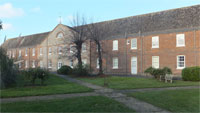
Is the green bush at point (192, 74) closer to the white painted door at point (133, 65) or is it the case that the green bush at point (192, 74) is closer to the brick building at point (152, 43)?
the brick building at point (152, 43)

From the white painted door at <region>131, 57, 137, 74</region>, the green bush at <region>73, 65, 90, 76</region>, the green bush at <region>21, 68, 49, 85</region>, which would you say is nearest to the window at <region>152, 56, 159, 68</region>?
the white painted door at <region>131, 57, 137, 74</region>

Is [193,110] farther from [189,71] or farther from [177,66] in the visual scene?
[177,66]

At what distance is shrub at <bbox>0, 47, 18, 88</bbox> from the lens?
12.0 meters

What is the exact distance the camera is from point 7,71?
12375 mm

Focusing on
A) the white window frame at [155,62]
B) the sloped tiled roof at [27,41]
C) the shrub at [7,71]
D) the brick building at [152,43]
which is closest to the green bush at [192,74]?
the brick building at [152,43]

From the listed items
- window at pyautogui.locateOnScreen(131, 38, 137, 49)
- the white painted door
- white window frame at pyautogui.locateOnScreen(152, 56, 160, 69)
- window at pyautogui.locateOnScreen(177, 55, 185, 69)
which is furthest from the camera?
window at pyautogui.locateOnScreen(131, 38, 137, 49)

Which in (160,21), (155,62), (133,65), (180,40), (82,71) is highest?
(160,21)

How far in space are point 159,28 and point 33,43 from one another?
30.6 metres

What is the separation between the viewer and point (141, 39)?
26.8 m

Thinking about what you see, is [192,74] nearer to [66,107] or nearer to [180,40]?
[180,40]

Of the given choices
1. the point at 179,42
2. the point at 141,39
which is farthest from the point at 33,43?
the point at 179,42

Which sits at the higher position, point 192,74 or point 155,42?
point 155,42

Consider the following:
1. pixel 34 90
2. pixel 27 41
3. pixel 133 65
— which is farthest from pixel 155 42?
pixel 27 41

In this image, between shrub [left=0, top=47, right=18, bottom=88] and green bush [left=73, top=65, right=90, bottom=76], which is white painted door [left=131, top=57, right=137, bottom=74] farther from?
shrub [left=0, top=47, right=18, bottom=88]
